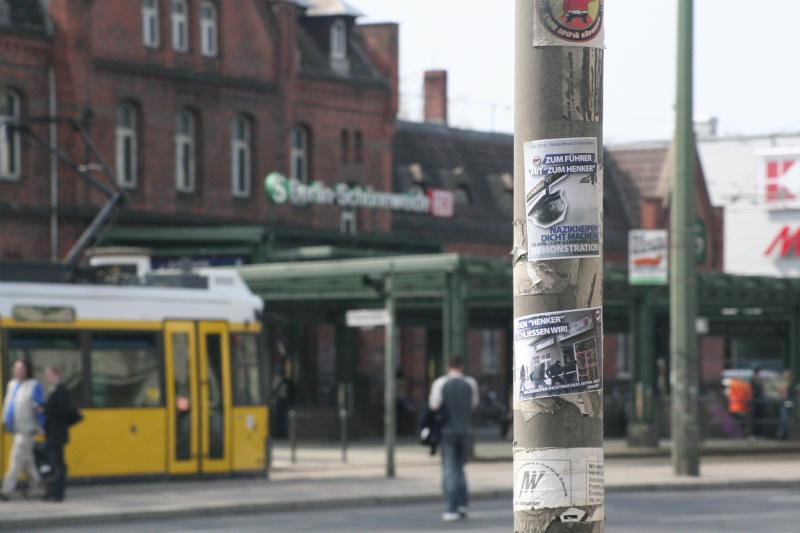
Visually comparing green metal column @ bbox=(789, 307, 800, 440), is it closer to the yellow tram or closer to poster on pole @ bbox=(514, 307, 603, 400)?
the yellow tram

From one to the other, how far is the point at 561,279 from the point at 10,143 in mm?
38584

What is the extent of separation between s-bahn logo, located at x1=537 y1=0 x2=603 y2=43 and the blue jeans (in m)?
14.9

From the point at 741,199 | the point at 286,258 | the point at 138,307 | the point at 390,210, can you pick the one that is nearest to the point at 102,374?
the point at 138,307

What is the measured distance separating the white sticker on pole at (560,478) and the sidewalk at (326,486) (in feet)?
47.6

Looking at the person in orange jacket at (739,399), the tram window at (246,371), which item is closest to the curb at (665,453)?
the person in orange jacket at (739,399)

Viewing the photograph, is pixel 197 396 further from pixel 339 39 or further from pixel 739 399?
pixel 339 39

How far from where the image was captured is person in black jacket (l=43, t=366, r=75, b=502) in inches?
859

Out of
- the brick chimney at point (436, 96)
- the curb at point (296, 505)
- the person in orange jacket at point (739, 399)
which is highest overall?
the brick chimney at point (436, 96)

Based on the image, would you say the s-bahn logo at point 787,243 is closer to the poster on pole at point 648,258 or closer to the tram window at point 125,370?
the poster on pole at point 648,258

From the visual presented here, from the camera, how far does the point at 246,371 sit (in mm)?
25875

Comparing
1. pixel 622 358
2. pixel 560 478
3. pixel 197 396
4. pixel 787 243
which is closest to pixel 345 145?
pixel 622 358

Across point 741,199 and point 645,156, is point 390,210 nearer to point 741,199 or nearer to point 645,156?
point 645,156

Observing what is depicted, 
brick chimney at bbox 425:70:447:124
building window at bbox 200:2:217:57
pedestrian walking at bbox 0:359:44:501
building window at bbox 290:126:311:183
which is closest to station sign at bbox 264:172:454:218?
building window at bbox 290:126:311:183

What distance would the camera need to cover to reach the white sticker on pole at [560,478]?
17.6 feet
